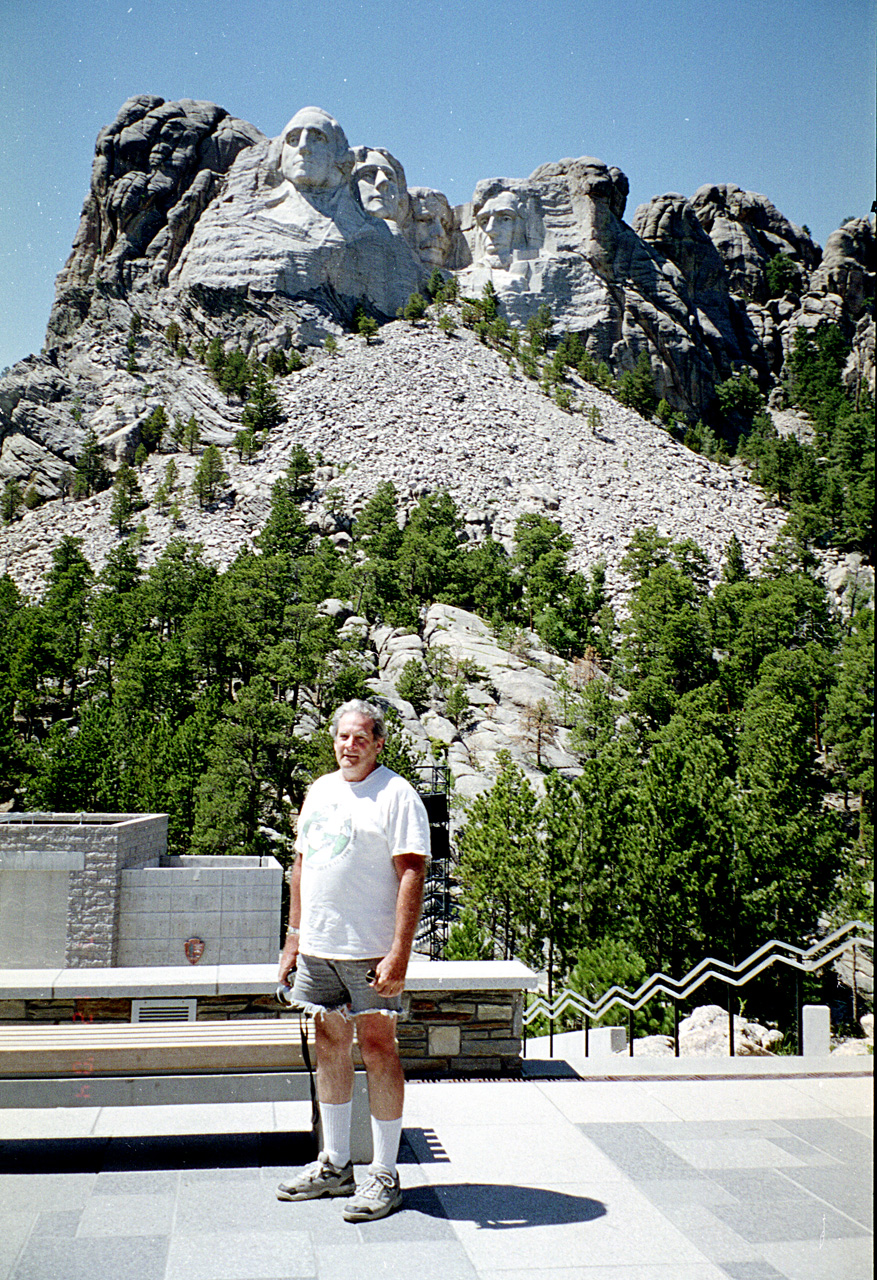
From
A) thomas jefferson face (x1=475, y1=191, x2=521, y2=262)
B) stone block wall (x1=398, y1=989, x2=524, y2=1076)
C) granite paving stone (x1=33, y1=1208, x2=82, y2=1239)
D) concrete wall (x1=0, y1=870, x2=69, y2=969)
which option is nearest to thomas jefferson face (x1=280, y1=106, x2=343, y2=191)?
thomas jefferson face (x1=475, y1=191, x2=521, y2=262)

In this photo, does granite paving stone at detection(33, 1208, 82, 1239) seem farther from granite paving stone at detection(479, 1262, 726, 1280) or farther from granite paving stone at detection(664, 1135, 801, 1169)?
granite paving stone at detection(664, 1135, 801, 1169)

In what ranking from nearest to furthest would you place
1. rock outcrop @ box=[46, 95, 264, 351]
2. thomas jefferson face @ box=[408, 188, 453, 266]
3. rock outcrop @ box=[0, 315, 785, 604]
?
rock outcrop @ box=[0, 315, 785, 604] < rock outcrop @ box=[46, 95, 264, 351] < thomas jefferson face @ box=[408, 188, 453, 266]

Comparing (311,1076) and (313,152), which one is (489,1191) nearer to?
(311,1076)

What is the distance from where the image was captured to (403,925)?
3062 millimetres

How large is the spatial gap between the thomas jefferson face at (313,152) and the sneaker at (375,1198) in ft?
296

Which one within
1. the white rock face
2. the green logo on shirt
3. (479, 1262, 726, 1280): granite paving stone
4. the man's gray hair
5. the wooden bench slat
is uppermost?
the white rock face

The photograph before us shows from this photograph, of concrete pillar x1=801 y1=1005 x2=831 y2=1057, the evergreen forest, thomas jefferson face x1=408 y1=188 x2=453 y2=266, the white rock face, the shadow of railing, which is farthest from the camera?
thomas jefferson face x1=408 y1=188 x2=453 y2=266

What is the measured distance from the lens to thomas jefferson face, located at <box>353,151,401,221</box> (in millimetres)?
87188

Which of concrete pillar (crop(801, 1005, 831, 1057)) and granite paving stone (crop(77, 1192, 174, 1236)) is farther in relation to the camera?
concrete pillar (crop(801, 1005, 831, 1057))

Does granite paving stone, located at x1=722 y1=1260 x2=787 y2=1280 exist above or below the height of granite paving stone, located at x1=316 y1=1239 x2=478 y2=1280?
above

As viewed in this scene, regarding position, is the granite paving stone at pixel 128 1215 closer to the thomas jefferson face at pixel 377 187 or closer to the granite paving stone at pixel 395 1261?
the granite paving stone at pixel 395 1261

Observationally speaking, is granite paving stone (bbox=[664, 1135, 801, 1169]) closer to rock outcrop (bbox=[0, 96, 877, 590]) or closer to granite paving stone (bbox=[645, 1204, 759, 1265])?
granite paving stone (bbox=[645, 1204, 759, 1265])

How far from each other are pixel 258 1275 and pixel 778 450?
221 feet

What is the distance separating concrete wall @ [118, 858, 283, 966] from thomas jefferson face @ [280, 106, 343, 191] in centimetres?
8154
